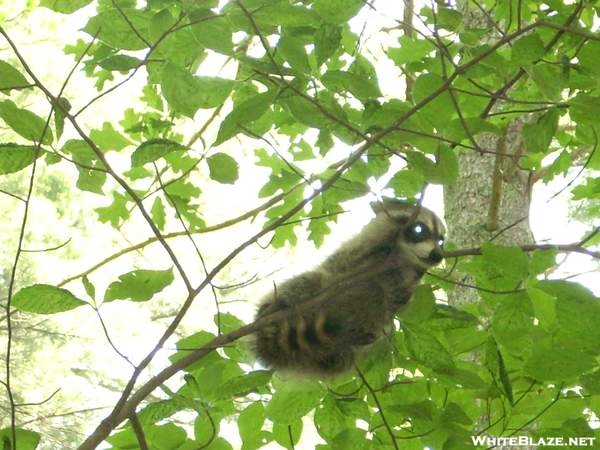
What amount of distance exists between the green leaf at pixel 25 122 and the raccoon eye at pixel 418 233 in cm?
204

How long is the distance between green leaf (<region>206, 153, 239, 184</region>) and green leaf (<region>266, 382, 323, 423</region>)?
2.25ft

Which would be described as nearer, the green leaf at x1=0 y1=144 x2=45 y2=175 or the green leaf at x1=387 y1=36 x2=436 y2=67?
the green leaf at x1=0 y1=144 x2=45 y2=175

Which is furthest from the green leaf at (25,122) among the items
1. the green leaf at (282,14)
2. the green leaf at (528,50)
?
the green leaf at (528,50)

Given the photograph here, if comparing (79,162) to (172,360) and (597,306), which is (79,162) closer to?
(172,360)

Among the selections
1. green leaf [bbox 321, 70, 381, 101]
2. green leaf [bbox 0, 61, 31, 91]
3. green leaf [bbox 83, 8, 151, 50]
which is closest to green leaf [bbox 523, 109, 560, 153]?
green leaf [bbox 321, 70, 381, 101]

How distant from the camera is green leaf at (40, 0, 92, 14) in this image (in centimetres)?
180

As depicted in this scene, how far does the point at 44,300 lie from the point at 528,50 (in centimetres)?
136

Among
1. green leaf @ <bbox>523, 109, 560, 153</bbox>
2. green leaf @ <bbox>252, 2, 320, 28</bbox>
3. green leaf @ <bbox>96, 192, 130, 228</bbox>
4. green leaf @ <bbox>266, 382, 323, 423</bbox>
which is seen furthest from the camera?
green leaf @ <bbox>96, 192, 130, 228</bbox>

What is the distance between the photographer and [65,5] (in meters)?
1.82

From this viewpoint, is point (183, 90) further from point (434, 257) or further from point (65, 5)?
point (434, 257)

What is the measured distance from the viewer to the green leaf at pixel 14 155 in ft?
6.49

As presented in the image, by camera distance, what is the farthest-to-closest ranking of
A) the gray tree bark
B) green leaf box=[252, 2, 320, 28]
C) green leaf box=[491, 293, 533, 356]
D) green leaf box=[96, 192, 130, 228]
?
the gray tree bark < green leaf box=[96, 192, 130, 228] < green leaf box=[491, 293, 533, 356] < green leaf box=[252, 2, 320, 28]

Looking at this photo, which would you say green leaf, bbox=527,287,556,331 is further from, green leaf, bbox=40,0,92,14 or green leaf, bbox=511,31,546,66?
green leaf, bbox=40,0,92,14

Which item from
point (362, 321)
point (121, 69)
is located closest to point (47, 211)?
point (362, 321)
